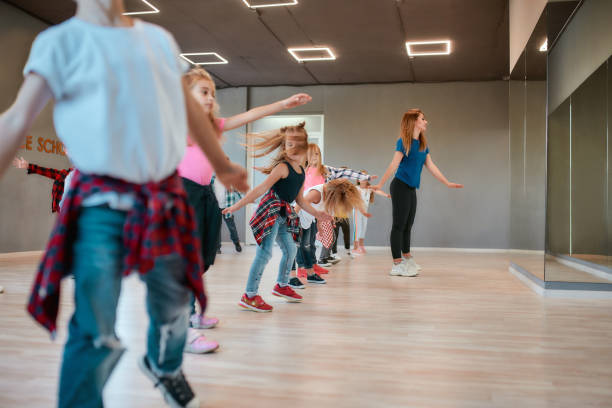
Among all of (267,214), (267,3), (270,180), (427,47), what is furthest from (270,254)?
(427,47)

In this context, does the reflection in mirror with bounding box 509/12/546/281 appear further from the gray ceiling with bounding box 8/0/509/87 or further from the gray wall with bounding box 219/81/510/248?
the gray wall with bounding box 219/81/510/248

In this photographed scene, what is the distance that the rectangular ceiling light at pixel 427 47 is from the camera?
744cm

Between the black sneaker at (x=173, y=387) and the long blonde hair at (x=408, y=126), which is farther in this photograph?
the long blonde hair at (x=408, y=126)

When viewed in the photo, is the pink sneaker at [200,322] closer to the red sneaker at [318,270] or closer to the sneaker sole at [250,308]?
the sneaker sole at [250,308]

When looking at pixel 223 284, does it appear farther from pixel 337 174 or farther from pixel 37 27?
pixel 37 27

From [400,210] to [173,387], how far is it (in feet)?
12.5

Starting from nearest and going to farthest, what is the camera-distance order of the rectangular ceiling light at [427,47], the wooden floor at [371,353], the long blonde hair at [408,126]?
the wooden floor at [371,353]
the long blonde hair at [408,126]
the rectangular ceiling light at [427,47]

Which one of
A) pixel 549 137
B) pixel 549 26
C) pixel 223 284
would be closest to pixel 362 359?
pixel 223 284

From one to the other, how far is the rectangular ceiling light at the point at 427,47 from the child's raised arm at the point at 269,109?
19.4 ft

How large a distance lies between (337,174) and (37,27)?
4721 mm

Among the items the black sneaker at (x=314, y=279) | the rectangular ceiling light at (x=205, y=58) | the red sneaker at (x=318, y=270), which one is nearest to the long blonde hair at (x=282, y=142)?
the black sneaker at (x=314, y=279)

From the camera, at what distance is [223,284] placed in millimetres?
4234

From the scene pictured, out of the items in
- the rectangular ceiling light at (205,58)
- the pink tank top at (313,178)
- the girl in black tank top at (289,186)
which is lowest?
the girl in black tank top at (289,186)

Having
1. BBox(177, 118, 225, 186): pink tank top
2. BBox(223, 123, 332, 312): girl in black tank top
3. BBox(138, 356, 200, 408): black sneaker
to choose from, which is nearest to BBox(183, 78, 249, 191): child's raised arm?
BBox(138, 356, 200, 408): black sneaker
